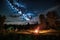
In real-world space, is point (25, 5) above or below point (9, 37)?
above

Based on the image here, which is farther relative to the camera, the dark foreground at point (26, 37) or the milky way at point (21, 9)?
the milky way at point (21, 9)

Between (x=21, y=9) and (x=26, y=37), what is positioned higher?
(x=21, y=9)

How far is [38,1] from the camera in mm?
7074

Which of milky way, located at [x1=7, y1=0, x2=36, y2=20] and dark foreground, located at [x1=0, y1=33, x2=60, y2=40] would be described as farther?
milky way, located at [x1=7, y1=0, x2=36, y2=20]

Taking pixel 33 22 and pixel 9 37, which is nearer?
pixel 9 37

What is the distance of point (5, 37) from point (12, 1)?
1.58 meters

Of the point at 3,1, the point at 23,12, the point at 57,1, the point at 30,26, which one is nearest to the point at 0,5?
the point at 3,1

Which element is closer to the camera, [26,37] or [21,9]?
[26,37]

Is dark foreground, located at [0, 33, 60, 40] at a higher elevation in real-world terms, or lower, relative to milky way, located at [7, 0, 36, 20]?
lower

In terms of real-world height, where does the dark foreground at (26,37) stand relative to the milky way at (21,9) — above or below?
below

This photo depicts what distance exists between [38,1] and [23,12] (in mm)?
663

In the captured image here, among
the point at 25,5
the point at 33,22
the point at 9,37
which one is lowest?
the point at 9,37

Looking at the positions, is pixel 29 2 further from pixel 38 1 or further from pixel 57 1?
pixel 57 1

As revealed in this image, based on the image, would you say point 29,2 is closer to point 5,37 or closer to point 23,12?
point 23,12
